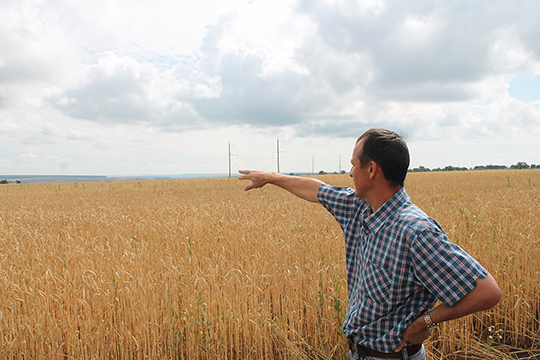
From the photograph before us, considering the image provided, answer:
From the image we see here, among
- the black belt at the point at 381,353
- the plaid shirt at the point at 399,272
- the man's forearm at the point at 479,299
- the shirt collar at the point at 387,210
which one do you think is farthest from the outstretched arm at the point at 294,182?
the man's forearm at the point at 479,299

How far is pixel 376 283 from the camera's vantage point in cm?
160

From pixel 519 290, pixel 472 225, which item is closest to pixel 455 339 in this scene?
pixel 519 290

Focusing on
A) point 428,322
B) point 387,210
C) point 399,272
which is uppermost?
point 387,210

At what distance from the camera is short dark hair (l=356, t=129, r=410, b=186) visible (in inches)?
60.9

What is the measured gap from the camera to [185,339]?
284 centimetres

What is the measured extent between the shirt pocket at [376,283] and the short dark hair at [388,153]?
461 millimetres

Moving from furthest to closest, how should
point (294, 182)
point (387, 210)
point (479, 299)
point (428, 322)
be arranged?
point (294, 182) → point (387, 210) → point (428, 322) → point (479, 299)

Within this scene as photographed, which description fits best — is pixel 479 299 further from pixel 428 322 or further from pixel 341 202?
pixel 341 202

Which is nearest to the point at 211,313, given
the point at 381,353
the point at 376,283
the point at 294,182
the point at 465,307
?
the point at 294,182

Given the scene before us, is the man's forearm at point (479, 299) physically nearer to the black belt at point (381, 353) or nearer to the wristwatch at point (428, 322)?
the wristwatch at point (428, 322)

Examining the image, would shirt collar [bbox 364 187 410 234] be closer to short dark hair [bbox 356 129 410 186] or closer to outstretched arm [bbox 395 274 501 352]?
short dark hair [bbox 356 129 410 186]

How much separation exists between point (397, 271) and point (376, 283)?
0.47ft

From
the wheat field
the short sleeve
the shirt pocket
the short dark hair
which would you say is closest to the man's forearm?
the shirt pocket

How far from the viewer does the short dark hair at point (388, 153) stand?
1.55 metres
